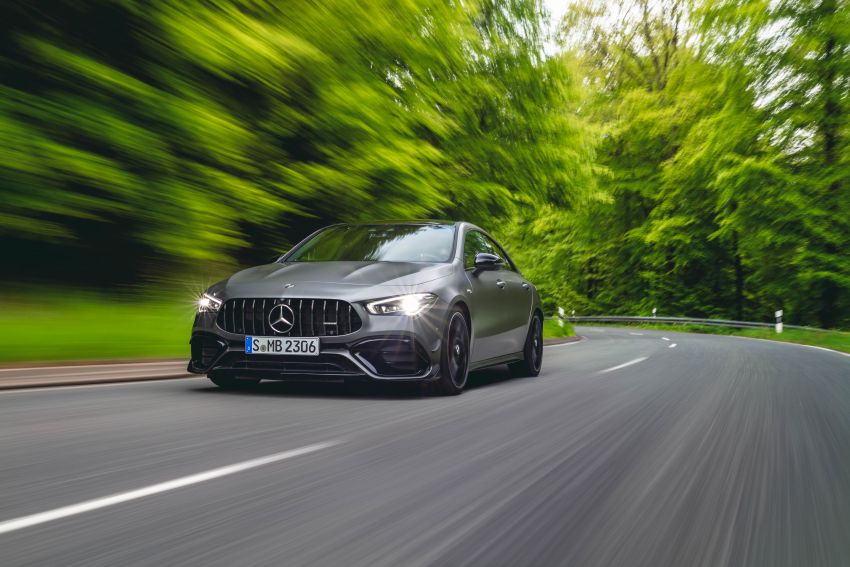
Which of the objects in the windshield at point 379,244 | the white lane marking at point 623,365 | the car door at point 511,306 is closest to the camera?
the windshield at point 379,244

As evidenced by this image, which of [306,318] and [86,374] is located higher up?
[306,318]

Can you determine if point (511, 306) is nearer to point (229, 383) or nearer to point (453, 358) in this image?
point (453, 358)

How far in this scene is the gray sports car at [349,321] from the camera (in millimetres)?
6379

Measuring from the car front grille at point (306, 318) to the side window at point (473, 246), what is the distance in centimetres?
169

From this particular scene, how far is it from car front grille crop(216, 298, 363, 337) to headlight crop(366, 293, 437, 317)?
167 millimetres

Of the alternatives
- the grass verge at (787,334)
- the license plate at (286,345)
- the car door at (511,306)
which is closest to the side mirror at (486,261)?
the car door at (511,306)

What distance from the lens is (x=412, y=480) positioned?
3875mm

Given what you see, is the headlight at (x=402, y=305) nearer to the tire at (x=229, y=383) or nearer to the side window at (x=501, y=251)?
the tire at (x=229, y=383)

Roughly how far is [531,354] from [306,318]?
3703mm

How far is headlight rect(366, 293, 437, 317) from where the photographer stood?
6453 mm

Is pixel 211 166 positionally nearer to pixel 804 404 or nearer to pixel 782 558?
pixel 804 404

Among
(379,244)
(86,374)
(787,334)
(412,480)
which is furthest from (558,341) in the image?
(412,480)

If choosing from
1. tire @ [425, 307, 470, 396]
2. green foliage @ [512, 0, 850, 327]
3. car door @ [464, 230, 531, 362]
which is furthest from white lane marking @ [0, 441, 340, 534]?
green foliage @ [512, 0, 850, 327]

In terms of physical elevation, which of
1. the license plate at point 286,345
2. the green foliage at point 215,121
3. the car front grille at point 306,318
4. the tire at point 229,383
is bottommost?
the tire at point 229,383
